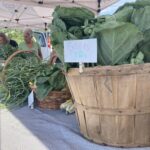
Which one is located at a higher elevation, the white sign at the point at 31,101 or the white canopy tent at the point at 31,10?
the white canopy tent at the point at 31,10

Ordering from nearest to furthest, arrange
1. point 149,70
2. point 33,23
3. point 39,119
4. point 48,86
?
point 149,70 → point 39,119 → point 48,86 → point 33,23

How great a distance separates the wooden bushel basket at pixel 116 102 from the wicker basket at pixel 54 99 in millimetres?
420

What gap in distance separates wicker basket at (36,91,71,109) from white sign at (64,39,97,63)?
453mm

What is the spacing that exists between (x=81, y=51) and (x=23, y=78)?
72 cm

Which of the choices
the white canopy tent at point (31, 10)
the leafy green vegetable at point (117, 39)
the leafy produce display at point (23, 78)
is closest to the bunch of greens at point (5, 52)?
A: the leafy produce display at point (23, 78)

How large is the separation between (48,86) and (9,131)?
13.9 inches

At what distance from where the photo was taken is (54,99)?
1.45 meters

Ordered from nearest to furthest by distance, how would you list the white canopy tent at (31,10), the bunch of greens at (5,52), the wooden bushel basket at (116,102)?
the wooden bushel basket at (116,102) → the bunch of greens at (5,52) → the white canopy tent at (31,10)

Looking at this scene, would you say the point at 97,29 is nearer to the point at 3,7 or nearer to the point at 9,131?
the point at 9,131

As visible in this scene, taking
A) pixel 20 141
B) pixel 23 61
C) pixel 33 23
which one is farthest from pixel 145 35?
pixel 33 23

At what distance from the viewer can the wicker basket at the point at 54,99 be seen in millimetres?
1444

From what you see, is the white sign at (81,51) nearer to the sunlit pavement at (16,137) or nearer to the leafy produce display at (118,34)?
the leafy produce display at (118,34)

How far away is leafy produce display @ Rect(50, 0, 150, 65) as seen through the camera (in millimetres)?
938

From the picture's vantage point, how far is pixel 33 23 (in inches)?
300
